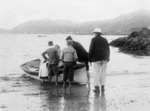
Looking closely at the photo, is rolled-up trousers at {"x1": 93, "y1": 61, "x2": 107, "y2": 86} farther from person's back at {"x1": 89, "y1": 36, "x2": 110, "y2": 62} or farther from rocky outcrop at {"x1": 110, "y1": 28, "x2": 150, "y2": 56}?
rocky outcrop at {"x1": 110, "y1": 28, "x2": 150, "y2": 56}

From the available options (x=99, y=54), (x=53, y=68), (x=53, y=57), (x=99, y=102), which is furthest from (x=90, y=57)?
(x=99, y=102)

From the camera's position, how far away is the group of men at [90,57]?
12.4 m

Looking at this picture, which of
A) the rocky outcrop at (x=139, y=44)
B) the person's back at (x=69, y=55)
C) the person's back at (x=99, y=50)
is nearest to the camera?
the person's back at (x=99, y=50)

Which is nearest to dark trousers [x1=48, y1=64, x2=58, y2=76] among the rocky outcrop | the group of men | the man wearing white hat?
the group of men

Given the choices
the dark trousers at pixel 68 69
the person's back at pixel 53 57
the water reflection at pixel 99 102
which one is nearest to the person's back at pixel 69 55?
the dark trousers at pixel 68 69

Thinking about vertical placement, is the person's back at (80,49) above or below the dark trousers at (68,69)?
above

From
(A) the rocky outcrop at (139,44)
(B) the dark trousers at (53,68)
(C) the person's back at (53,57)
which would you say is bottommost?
(A) the rocky outcrop at (139,44)

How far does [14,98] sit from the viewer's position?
1193 cm

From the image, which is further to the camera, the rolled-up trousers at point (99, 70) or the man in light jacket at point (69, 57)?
the man in light jacket at point (69, 57)

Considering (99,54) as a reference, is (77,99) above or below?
below

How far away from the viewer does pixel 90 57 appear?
1250 cm

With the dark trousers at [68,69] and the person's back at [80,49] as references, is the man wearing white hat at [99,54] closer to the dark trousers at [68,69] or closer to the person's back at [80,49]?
the dark trousers at [68,69]

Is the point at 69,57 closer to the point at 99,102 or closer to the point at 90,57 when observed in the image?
the point at 90,57

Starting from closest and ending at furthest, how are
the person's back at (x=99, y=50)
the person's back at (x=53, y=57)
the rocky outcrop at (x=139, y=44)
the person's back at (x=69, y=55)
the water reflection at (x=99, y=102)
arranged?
the water reflection at (x=99, y=102) < the person's back at (x=99, y=50) < the person's back at (x=69, y=55) < the person's back at (x=53, y=57) < the rocky outcrop at (x=139, y=44)
